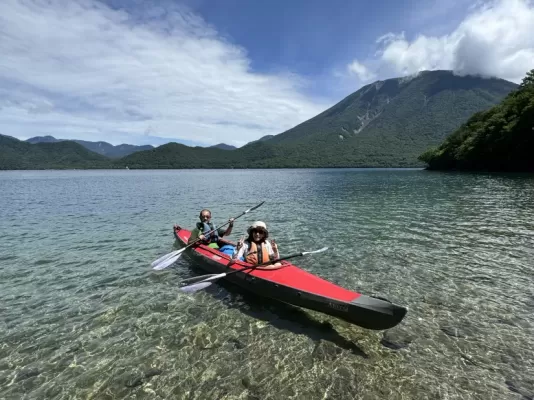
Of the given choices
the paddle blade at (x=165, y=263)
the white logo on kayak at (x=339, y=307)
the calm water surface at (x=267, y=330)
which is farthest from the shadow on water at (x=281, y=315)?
the paddle blade at (x=165, y=263)

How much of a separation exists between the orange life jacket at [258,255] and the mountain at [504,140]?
74861 mm

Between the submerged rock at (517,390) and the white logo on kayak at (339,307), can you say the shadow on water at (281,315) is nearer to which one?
the white logo on kayak at (339,307)

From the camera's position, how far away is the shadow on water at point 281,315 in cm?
769

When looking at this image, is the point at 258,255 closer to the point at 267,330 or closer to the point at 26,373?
the point at 267,330

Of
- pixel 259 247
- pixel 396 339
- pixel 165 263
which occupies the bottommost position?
pixel 396 339

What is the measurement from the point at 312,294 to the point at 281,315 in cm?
146

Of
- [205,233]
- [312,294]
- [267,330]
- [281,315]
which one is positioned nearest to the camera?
[312,294]

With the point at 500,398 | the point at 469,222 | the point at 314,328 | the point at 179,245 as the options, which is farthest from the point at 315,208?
the point at 500,398

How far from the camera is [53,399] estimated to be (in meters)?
5.87

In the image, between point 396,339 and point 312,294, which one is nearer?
point 396,339

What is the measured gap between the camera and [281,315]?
889 centimetres

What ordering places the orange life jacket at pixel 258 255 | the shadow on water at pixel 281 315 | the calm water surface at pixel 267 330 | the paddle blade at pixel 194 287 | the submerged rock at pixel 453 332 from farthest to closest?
the orange life jacket at pixel 258 255, the paddle blade at pixel 194 287, the shadow on water at pixel 281 315, the submerged rock at pixel 453 332, the calm water surface at pixel 267 330

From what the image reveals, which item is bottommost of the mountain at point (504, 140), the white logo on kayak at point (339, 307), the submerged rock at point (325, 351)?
the submerged rock at point (325, 351)

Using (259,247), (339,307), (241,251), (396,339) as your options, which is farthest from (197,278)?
(396,339)
